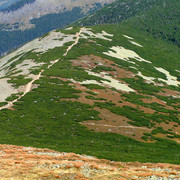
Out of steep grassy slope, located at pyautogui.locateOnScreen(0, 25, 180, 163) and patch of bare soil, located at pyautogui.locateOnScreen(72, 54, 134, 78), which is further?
patch of bare soil, located at pyautogui.locateOnScreen(72, 54, 134, 78)

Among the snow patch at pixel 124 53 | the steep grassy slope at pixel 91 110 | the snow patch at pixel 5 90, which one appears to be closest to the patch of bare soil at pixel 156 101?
the steep grassy slope at pixel 91 110

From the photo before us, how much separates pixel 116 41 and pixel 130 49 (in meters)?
10.6

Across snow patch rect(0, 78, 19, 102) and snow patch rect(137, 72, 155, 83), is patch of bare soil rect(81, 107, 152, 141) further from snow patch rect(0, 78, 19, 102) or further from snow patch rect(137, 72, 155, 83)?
snow patch rect(137, 72, 155, 83)

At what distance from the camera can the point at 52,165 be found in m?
20.5

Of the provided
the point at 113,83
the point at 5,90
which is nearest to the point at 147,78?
the point at 113,83

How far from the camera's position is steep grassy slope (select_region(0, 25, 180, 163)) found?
32.1m

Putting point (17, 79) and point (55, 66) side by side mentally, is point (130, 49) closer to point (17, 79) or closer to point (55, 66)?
point (55, 66)

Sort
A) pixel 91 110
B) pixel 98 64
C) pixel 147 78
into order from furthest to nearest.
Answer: pixel 147 78 → pixel 98 64 → pixel 91 110

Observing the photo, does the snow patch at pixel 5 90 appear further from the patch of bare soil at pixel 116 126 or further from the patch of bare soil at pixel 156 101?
the patch of bare soil at pixel 156 101

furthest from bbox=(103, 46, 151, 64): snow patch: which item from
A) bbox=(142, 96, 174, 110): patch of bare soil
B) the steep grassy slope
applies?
bbox=(142, 96, 174, 110): patch of bare soil

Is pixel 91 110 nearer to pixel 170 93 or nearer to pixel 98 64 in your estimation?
pixel 98 64

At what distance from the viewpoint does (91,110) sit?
143 ft

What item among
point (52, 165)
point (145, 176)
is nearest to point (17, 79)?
point (52, 165)

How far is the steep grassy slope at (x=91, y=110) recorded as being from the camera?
32.1 m
